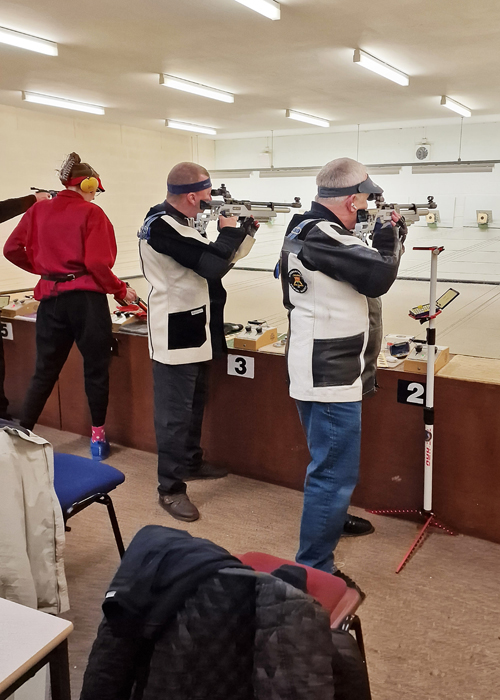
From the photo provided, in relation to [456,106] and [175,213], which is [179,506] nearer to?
[175,213]

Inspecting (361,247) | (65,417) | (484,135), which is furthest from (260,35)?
(484,135)

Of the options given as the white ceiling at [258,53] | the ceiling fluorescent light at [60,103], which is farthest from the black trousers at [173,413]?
the ceiling fluorescent light at [60,103]

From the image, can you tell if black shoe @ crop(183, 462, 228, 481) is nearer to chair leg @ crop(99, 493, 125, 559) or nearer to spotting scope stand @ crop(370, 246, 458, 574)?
chair leg @ crop(99, 493, 125, 559)

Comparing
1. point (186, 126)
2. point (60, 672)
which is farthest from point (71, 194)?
point (186, 126)

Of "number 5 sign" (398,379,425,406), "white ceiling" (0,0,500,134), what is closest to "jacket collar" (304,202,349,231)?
"number 5 sign" (398,379,425,406)

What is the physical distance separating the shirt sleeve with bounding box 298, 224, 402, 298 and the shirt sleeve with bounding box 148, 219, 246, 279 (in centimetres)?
59

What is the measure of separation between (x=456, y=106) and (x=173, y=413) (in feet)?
25.3

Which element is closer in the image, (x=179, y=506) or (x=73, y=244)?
(x=179, y=506)

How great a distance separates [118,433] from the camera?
3.44 metres

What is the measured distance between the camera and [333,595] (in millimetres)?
1382

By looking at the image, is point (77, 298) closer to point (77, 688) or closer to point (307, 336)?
point (307, 336)

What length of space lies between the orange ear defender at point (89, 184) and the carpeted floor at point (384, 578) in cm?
147

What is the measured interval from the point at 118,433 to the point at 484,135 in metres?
9.39

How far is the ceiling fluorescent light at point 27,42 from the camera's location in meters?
4.98
